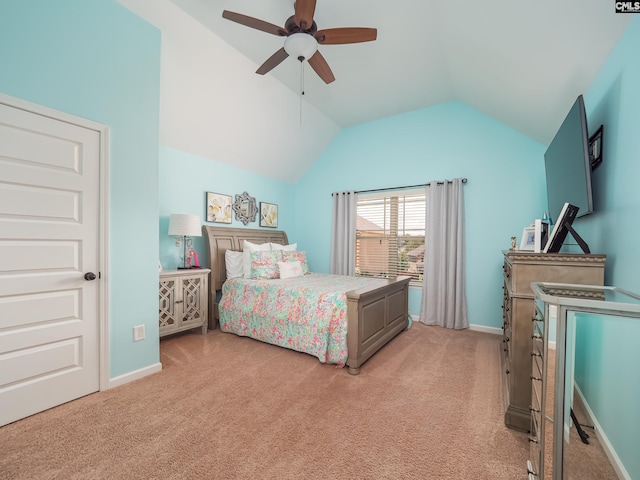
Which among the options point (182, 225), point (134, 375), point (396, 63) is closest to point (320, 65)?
point (396, 63)

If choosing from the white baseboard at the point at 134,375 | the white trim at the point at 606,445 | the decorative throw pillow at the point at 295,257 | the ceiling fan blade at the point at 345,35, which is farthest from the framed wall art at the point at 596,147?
the white baseboard at the point at 134,375

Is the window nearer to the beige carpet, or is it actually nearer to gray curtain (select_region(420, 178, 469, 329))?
gray curtain (select_region(420, 178, 469, 329))

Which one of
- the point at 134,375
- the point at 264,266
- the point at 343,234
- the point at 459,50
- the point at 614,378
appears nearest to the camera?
→ the point at 614,378

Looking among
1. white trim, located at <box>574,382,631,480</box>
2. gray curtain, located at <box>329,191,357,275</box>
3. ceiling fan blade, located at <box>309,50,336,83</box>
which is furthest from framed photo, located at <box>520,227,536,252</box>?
gray curtain, located at <box>329,191,357,275</box>

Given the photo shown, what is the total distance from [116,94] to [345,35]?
1.86 m

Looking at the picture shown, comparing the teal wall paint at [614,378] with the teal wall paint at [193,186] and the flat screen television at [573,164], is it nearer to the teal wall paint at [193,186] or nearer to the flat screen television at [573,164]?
the flat screen television at [573,164]

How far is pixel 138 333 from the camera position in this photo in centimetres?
240

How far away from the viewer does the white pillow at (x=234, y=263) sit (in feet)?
12.8

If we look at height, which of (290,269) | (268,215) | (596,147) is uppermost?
(596,147)

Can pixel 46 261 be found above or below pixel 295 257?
above

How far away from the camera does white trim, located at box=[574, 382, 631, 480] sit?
1170 millimetres

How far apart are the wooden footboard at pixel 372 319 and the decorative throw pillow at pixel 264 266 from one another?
4.73ft

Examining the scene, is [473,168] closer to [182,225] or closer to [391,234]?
[391,234]

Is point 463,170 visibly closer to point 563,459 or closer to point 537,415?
point 537,415
